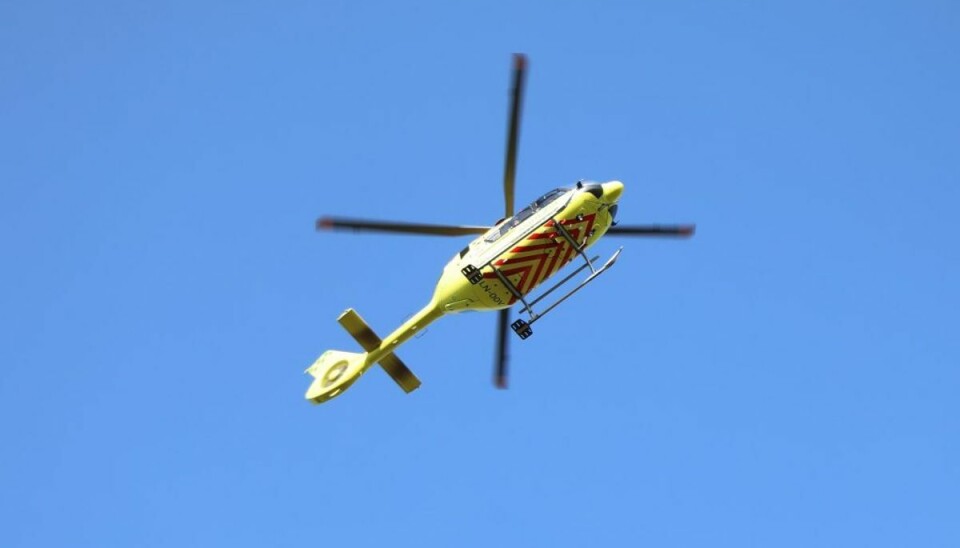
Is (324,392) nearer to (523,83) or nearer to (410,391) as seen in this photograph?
(410,391)

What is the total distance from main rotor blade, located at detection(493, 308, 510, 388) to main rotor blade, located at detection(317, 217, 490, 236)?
7.27 feet

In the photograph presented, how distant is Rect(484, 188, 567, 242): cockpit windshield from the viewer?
94.6 feet

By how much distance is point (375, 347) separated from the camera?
99.2 ft

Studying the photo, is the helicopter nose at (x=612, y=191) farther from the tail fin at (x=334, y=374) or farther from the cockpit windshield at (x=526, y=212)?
the tail fin at (x=334, y=374)

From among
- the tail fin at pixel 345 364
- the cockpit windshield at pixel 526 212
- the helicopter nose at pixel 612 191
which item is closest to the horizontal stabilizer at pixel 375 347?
the tail fin at pixel 345 364

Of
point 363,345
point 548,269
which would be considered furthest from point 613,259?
point 363,345

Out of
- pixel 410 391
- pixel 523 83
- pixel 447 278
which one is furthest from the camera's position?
pixel 410 391

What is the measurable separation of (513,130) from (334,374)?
24.6 ft

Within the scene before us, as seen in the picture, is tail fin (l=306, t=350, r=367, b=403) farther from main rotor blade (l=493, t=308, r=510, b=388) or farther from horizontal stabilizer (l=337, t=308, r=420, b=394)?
main rotor blade (l=493, t=308, r=510, b=388)

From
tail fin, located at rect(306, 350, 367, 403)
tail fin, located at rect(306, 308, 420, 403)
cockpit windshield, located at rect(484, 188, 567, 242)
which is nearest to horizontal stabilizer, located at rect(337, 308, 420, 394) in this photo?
tail fin, located at rect(306, 308, 420, 403)

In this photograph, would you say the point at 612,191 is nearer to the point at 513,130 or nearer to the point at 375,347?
the point at 513,130

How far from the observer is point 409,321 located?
2983 centimetres

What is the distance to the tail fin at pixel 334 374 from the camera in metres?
30.1

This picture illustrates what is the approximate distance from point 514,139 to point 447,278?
3717 mm
